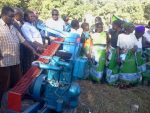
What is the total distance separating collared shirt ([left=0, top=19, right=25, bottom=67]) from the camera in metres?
4.14

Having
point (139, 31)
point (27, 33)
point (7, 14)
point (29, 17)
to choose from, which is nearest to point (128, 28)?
point (139, 31)

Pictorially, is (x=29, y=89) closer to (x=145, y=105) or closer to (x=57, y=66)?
(x=57, y=66)

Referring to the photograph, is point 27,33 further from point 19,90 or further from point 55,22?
point 55,22

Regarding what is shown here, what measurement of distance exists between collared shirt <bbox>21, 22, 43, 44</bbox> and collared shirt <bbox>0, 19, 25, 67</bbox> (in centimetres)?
74

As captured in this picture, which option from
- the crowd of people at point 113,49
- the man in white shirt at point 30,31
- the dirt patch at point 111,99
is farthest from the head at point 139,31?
the man in white shirt at point 30,31

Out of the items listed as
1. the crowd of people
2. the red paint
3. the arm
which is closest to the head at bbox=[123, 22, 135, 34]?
the crowd of people

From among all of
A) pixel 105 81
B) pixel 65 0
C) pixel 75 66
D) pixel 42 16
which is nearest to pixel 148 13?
pixel 65 0

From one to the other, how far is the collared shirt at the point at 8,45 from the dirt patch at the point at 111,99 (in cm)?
154

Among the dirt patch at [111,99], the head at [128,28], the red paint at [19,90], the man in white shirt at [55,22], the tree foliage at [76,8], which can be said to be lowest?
the dirt patch at [111,99]

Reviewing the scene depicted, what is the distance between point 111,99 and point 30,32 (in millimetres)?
2007

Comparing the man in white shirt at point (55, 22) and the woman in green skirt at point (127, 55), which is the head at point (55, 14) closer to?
the man in white shirt at point (55, 22)

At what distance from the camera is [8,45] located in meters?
4.18

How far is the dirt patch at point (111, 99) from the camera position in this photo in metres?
5.28

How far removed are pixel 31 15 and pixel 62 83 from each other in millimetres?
2055
